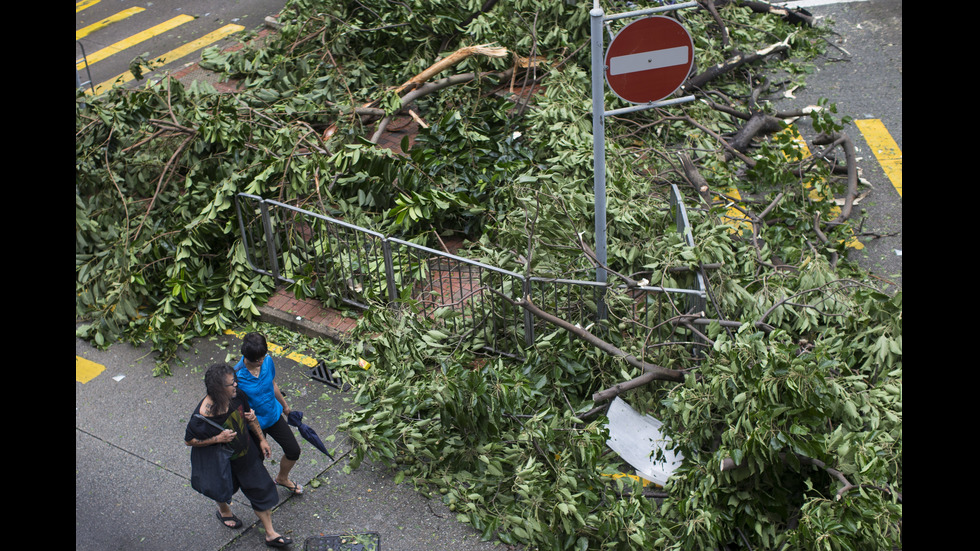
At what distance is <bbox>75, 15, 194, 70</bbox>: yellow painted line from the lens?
13.5 meters

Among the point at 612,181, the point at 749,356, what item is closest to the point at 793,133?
the point at 612,181

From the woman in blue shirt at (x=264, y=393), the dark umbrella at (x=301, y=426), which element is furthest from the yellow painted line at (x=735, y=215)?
the woman in blue shirt at (x=264, y=393)

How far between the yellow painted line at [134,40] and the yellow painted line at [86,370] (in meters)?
8.04

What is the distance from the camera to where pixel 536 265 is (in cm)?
614

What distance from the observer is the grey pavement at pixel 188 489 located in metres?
5.17

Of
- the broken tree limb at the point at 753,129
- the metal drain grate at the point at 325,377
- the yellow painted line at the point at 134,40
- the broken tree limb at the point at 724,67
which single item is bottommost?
the metal drain grate at the point at 325,377

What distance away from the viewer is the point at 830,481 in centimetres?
455

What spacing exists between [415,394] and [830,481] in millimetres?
2617

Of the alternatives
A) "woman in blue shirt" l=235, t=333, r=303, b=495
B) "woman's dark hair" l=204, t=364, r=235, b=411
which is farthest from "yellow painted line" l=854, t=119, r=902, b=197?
"woman's dark hair" l=204, t=364, r=235, b=411

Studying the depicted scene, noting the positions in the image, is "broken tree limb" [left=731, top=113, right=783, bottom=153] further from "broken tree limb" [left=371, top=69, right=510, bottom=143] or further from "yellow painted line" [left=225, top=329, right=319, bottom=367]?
"yellow painted line" [left=225, top=329, right=319, bottom=367]

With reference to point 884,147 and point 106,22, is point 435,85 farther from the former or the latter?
point 106,22

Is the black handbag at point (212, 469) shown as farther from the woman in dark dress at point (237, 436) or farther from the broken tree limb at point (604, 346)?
the broken tree limb at point (604, 346)

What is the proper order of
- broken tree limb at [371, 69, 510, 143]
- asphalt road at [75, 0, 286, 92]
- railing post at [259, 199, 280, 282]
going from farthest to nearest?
asphalt road at [75, 0, 286, 92]
broken tree limb at [371, 69, 510, 143]
railing post at [259, 199, 280, 282]
